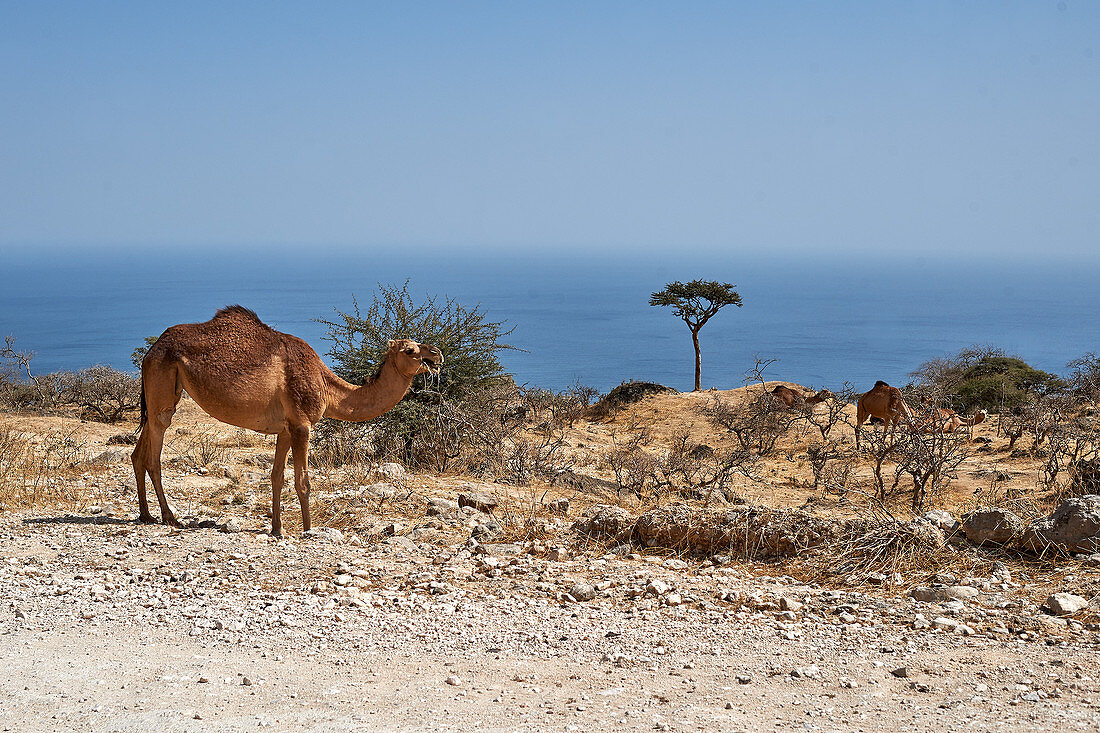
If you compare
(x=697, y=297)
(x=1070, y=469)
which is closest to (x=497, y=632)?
(x=1070, y=469)

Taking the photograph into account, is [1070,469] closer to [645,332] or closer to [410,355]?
[410,355]

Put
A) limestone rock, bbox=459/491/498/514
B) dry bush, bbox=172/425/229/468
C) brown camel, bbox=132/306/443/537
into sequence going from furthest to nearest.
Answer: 1. dry bush, bbox=172/425/229/468
2. limestone rock, bbox=459/491/498/514
3. brown camel, bbox=132/306/443/537

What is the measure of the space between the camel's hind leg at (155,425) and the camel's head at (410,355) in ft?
6.22

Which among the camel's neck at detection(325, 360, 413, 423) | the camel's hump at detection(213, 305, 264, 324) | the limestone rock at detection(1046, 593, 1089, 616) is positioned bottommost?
the limestone rock at detection(1046, 593, 1089, 616)

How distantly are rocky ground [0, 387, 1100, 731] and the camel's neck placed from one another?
991 mm

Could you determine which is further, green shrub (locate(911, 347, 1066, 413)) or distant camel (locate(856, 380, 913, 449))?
green shrub (locate(911, 347, 1066, 413))

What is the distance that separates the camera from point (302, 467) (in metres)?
8.26

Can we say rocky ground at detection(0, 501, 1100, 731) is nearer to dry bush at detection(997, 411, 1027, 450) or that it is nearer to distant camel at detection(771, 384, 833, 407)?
dry bush at detection(997, 411, 1027, 450)

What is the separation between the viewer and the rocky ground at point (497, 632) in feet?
14.9

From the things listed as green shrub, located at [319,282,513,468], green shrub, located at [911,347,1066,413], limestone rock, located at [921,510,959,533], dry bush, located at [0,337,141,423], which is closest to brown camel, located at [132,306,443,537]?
green shrub, located at [319,282,513,468]

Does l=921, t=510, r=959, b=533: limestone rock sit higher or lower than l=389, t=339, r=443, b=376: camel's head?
lower

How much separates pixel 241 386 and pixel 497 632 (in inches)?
144

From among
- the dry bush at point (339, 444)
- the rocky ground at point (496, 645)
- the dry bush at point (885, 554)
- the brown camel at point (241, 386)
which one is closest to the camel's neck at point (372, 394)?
the brown camel at point (241, 386)

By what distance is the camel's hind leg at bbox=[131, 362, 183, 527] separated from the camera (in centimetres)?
817
